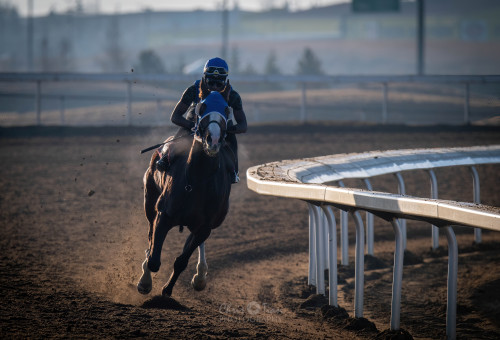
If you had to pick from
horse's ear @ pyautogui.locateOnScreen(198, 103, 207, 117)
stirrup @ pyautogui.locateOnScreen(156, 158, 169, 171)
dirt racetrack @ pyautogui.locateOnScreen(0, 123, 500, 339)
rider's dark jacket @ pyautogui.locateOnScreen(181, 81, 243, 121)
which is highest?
rider's dark jacket @ pyautogui.locateOnScreen(181, 81, 243, 121)

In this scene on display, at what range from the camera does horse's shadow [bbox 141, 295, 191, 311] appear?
249 inches

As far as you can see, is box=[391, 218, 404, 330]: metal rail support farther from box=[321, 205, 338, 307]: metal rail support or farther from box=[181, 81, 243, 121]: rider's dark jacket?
box=[181, 81, 243, 121]: rider's dark jacket

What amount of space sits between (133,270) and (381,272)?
111 inches

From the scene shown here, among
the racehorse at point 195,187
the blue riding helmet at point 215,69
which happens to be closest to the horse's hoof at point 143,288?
the racehorse at point 195,187

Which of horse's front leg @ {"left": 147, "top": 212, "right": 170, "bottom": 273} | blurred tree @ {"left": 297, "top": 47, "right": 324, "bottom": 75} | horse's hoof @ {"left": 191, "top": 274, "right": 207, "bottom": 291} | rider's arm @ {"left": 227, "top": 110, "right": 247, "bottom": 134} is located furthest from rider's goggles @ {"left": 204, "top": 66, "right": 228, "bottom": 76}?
blurred tree @ {"left": 297, "top": 47, "right": 324, "bottom": 75}

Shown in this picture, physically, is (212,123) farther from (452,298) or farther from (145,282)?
(452,298)

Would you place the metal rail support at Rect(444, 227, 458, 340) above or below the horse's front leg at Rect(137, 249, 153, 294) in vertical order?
above

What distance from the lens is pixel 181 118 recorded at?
6.94 m

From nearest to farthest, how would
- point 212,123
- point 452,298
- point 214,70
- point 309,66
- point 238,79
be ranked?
point 452,298 → point 212,123 → point 214,70 → point 238,79 → point 309,66

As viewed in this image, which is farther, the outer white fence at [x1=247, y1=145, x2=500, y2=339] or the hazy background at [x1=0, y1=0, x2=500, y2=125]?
the hazy background at [x1=0, y1=0, x2=500, y2=125]

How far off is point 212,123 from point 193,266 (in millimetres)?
3428

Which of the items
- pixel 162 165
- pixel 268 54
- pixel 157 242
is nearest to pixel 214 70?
pixel 162 165

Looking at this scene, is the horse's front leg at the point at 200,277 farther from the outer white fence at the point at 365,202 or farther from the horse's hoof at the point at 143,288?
the outer white fence at the point at 365,202

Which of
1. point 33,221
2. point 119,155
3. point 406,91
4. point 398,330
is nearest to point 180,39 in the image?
point 406,91
